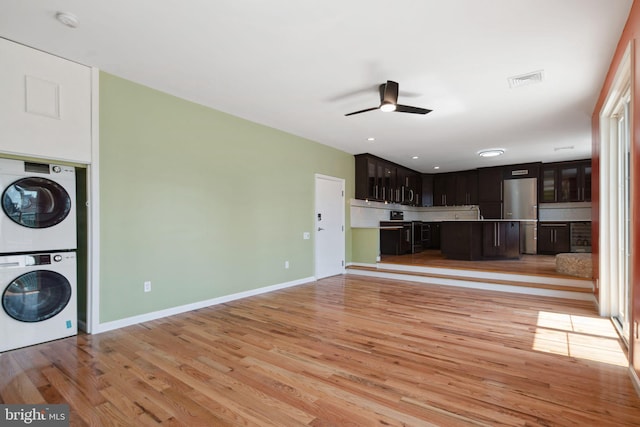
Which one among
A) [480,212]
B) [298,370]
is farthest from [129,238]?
[480,212]

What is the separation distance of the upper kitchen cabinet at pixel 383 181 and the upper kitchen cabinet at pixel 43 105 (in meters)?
4.95

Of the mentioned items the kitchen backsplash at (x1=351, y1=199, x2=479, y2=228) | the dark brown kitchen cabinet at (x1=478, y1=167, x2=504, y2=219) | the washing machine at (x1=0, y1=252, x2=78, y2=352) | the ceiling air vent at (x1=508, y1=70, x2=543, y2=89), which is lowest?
the washing machine at (x1=0, y1=252, x2=78, y2=352)

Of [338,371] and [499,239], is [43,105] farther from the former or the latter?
[499,239]

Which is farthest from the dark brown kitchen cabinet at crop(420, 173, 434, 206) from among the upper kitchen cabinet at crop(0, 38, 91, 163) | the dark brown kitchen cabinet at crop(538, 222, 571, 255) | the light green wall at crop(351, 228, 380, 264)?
the upper kitchen cabinet at crop(0, 38, 91, 163)

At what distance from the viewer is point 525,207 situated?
318 inches

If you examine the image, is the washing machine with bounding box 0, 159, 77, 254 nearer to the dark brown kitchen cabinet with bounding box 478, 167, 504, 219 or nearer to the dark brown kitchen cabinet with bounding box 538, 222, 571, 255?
the dark brown kitchen cabinet with bounding box 478, 167, 504, 219

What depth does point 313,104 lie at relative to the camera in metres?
4.07

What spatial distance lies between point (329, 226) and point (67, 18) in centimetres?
473

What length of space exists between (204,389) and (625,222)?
13.6 feet

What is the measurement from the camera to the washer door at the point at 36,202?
275 cm

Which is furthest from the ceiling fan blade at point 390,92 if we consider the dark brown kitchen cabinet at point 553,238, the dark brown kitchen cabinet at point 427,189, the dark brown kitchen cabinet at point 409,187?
the dark brown kitchen cabinet at point 553,238

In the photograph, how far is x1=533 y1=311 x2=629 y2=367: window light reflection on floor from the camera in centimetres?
263

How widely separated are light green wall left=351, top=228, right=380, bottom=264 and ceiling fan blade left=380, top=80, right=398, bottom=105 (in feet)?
12.0

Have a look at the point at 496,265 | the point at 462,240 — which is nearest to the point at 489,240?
the point at 462,240
